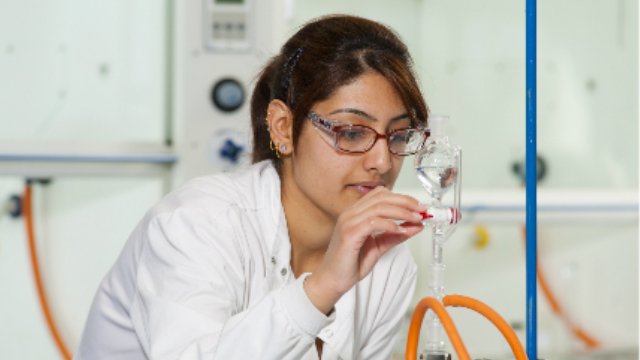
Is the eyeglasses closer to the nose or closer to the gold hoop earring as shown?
the nose

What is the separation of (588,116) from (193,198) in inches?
84.0

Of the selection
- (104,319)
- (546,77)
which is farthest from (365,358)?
(546,77)

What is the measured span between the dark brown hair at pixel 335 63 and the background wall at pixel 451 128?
0.92 m

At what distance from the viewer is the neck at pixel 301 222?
1622 mm

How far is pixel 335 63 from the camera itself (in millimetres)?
1512

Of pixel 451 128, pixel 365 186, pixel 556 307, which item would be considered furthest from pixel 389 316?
pixel 556 307

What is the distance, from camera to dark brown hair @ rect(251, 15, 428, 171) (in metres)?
1.50

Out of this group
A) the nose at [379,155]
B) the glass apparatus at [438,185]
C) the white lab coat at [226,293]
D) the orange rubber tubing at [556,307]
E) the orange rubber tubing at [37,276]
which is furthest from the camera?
the orange rubber tubing at [556,307]

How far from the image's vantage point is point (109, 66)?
274 centimetres

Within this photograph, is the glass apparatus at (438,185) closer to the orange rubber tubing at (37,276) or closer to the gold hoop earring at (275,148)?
the gold hoop earring at (275,148)

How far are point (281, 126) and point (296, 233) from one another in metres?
0.19

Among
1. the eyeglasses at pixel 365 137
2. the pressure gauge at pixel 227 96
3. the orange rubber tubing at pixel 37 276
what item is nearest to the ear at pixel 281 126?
the eyeglasses at pixel 365 137

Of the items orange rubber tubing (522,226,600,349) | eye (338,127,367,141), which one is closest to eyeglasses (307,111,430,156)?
eye (338,127,367,141)

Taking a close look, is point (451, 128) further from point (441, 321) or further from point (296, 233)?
point (441, 321)
